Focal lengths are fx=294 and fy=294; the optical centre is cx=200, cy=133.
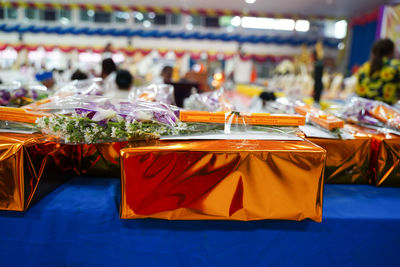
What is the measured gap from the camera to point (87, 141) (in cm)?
77

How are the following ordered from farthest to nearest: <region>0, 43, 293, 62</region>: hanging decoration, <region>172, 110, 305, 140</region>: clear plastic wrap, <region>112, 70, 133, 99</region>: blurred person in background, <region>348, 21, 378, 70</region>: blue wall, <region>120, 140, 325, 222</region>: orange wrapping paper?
<region>0, 43, 293, 62</region>: hanging decoration, <region>348, 21, 378, 70</region>: blue wall, <region>112, 70, 133, 99</region>: blurred person in background, <region>172, 110, 305, 140</region>: clear plastic wrap, <region>120, 140, 325, 222</region>: orange wrapping paper

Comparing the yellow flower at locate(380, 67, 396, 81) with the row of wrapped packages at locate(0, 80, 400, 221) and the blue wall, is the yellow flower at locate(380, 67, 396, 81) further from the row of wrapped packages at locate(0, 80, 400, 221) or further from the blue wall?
the blue wall

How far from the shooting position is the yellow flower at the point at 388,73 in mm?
1908

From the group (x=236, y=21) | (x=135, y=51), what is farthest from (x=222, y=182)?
(x=135, y=51)

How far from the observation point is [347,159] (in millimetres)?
950

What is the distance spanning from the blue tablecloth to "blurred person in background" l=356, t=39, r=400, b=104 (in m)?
1.43

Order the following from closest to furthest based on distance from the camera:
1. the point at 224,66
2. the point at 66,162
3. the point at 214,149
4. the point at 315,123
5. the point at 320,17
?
the point at 214,149 → the point at 66,162 → the point at 315,123 → the point at 320,17 → the point at 224,66

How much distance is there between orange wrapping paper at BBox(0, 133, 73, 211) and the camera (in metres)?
0.72

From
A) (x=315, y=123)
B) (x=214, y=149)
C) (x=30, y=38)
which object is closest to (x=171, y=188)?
(x=214, y=149)

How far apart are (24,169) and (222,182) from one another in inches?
19.4

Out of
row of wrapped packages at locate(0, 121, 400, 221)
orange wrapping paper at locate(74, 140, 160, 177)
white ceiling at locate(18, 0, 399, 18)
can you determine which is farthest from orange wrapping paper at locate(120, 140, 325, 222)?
white ceiling at locate(18, 0, 399, 18)

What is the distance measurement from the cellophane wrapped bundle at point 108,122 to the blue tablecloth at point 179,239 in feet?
0.63

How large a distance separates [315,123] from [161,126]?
23.3 inches

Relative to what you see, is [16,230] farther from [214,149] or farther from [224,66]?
[224,66]
